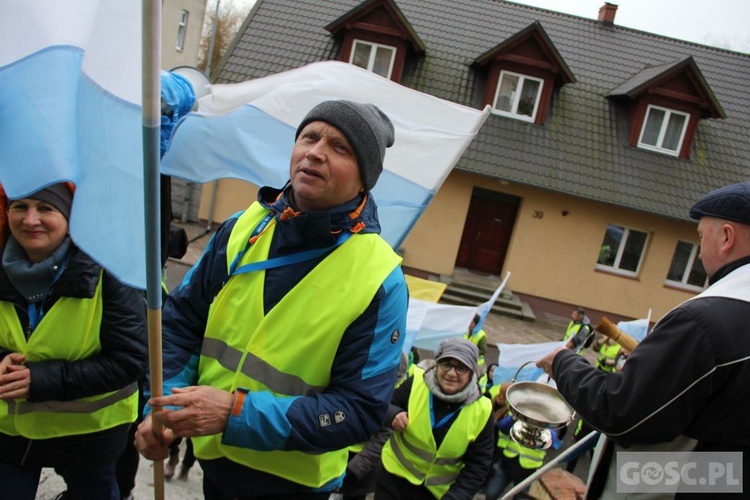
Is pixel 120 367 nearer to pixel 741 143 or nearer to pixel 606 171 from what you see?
pixel 606 171

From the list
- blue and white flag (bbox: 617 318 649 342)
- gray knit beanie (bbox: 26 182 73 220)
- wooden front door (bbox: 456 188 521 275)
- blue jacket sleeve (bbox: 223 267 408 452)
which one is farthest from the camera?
wooden front door (bbox: 456 188 521 275)

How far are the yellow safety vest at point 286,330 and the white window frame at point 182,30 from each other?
2611 centimetres

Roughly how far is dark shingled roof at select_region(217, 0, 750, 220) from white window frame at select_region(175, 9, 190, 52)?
38.1 feet

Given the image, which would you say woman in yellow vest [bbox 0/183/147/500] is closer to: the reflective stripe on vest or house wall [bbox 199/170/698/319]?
the reflective stripe on vest

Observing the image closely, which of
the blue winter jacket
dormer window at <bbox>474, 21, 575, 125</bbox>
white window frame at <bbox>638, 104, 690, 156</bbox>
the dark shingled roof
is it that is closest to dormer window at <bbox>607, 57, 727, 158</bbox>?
white window frame at <bbox>638, 104, 690, 156</bbox>

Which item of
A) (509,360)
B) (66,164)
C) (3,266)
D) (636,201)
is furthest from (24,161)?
(636,201)

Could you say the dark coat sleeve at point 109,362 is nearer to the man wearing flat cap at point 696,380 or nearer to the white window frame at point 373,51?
the man wearing flat cap at point 696,380

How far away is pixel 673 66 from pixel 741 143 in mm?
3393

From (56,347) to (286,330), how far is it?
1.23 meters

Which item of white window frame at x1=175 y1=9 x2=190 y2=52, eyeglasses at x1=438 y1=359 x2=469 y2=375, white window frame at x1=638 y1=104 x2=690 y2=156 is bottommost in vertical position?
eyeglasses at x1=438 y1=359 x2=469 y2=375

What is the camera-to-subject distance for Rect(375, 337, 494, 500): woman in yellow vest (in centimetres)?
322

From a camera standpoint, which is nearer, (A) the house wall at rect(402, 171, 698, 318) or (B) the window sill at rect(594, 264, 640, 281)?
(A) the house wall at rect(402, 171, 698, 318)

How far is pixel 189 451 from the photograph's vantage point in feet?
12.6

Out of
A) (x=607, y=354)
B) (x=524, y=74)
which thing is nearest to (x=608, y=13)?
(x=524, y=74)
